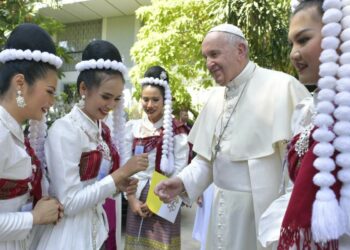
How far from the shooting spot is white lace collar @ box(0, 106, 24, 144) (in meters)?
1.64

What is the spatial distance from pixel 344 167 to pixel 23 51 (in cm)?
142

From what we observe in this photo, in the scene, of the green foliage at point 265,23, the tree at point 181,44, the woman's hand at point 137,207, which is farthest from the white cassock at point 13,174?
the tree at point 181,44

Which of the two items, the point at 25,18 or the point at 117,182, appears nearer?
the point at 117,182

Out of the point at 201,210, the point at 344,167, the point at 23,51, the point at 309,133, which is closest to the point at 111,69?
the point at 23,51

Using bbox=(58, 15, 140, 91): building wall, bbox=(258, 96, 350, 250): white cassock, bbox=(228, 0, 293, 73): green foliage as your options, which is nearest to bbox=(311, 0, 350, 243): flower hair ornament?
bbox=(258, 96, 350, 250): white cassock

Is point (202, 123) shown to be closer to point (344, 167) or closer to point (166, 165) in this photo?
point (166, 165)

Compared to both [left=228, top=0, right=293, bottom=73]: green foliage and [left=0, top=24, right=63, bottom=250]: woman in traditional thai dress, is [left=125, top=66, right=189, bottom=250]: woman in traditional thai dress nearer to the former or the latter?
[left=0, top=24, right=63, bottom=250]: woman in traditional thai dress

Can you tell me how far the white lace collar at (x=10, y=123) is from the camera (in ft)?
5.39

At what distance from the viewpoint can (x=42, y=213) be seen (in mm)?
1712

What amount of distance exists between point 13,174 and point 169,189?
99 centimetres

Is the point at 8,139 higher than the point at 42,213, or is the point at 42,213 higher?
the point at 8,139

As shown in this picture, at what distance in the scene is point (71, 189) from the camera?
73.0 inches

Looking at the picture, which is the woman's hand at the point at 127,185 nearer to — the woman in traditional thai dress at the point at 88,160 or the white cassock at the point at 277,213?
the woman in traditional thai dress at the point at 88,160

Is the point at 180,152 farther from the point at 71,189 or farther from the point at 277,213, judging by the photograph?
the point at 277,213
